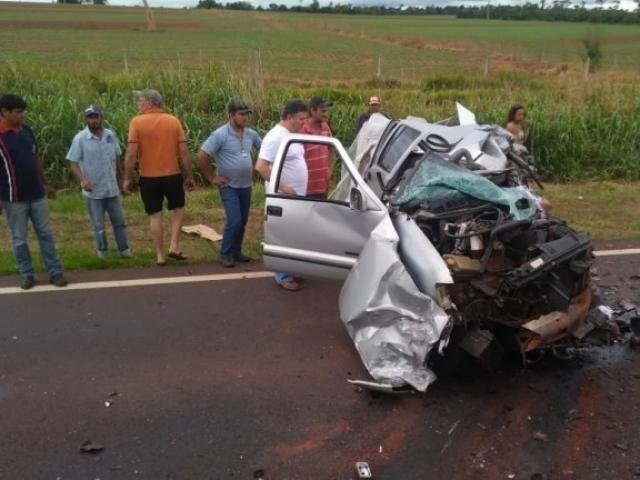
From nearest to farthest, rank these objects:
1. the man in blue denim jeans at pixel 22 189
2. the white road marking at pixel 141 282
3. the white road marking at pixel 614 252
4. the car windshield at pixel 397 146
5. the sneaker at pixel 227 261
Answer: the man in blue denim jeans at pixel 22 189, the car windshield at pixel 397 146, the white road marking at pixel 141 282, the sneaker at pixel 227 261, the white road marking at pixel 614 252

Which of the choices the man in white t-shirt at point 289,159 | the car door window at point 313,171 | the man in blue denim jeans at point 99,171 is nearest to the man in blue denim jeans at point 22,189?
the man in blue denim jeans at point 99,171

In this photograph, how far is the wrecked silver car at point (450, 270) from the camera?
13.8 ft

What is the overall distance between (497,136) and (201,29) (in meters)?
60.7

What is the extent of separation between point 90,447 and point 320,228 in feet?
8.34

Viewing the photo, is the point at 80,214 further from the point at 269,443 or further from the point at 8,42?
the point at 8,42

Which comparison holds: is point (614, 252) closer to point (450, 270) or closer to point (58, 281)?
point (450, 270)

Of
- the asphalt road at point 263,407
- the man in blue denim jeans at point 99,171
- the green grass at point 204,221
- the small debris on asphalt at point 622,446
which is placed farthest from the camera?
the green grass at point 204,221

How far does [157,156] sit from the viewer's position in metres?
6.57

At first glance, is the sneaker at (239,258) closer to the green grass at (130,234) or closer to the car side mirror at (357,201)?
the green grass at (130,234)

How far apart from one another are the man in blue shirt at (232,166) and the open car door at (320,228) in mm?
965

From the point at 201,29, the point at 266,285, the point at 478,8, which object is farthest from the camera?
the point at 478,8

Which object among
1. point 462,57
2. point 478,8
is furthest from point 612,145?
point 478,8

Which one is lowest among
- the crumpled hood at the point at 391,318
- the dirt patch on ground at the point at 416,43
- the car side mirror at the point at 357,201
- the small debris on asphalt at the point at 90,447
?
the dirt patch on ground at the point at 416,43

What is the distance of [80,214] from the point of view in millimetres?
8523
